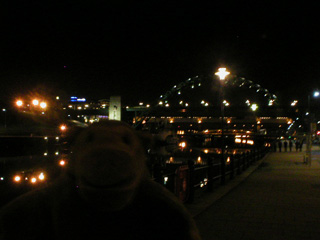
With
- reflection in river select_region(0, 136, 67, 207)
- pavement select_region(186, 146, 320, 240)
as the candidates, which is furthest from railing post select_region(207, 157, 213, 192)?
reflection in river select_region(0, 136, 67, 207)

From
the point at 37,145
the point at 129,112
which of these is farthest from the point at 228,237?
the point at 129,112

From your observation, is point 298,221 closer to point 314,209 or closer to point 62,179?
point 314,209

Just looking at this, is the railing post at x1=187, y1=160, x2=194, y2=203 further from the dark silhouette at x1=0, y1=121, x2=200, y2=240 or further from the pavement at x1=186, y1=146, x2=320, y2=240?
the dark silhouette at x1=0, y1=121, x2=200, y2=240

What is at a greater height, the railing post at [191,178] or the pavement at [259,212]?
the railing post at [191,178]

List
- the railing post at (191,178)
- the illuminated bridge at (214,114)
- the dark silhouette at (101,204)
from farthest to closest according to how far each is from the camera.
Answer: the illuminated bridge at (214,114), the railing post at (191,178), the dark silhouette at (101,204)

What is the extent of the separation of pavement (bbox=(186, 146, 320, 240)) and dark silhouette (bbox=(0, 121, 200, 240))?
512cm

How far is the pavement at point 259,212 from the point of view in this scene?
6.76 m

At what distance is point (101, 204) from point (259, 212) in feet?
25.0

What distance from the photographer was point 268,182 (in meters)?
14.7

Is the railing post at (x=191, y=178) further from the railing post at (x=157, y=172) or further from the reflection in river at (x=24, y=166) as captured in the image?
the reflection in river at (x=24, y=166)

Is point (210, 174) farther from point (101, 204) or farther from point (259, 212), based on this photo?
point (101, 204)

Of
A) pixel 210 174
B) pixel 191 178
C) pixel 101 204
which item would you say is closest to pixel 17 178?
pixel 191 178

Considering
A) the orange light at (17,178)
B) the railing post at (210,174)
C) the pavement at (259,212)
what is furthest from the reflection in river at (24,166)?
the railing post at (210,174)

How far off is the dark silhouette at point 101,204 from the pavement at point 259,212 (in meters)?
5.12
